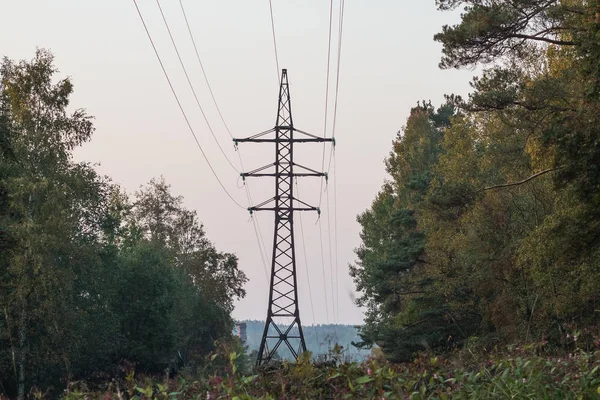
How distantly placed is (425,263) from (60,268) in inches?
637

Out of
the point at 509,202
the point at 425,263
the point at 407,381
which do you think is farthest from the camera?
the point at 425,263

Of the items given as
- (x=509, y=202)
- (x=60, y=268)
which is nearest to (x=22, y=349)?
(x=60, y=268)

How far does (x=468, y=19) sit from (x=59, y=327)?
18819 mm

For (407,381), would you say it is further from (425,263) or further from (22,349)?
(425,263)

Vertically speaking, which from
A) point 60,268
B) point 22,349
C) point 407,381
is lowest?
point 407,381

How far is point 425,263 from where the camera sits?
43875 mm

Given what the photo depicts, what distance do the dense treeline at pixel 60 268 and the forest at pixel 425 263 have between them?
82mm

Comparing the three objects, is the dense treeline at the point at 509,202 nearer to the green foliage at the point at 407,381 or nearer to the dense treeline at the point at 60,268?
the green foliage at the point at 407,381

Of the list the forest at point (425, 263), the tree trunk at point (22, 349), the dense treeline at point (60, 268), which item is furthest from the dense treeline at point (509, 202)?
the tree trunk at point (22, 349)

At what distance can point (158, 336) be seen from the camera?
46969mm

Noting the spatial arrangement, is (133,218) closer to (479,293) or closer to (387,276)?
(387,276)

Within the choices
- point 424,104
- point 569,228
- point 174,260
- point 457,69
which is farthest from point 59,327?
point 424,104

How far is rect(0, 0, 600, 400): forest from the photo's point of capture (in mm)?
9109

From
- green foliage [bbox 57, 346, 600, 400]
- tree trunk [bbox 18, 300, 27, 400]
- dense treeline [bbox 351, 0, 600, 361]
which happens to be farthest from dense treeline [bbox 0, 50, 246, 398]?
green foliage [bbox 57, 346, 600, 400]
